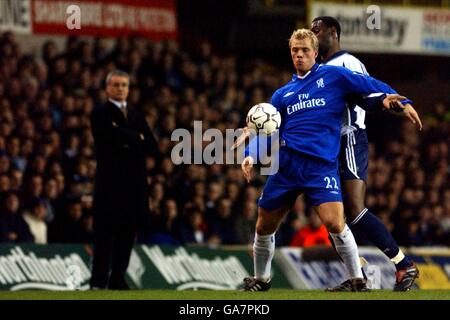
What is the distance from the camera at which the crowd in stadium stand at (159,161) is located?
15.3 m

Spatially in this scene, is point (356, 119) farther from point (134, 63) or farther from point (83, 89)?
point (134, 63)

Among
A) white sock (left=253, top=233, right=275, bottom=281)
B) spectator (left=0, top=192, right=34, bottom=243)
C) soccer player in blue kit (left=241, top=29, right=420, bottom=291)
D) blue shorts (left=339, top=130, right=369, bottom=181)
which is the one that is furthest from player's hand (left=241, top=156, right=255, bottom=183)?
spectator (left=0, top=192, right=34, bottom=243)

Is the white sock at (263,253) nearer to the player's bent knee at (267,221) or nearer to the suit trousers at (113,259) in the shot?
the player's bent knee at (267,221)

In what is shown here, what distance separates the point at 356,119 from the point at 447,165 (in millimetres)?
13496

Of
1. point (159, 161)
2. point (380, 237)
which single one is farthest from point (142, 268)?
point (380, 237)

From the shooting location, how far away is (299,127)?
10133 mm

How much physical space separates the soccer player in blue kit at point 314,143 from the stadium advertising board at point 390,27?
10.8 meters

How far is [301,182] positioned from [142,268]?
198 inches

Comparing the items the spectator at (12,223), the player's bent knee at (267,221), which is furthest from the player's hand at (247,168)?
the spectator at (12,223)

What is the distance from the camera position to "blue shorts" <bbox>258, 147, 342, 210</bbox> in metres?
10.0

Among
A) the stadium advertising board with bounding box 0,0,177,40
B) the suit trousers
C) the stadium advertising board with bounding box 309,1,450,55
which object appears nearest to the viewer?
the suit trousers

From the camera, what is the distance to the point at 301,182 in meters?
10.0

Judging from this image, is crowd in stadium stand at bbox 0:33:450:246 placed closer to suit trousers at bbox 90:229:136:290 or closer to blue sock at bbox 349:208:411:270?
suit trousers at bbox 90:229:136:290
